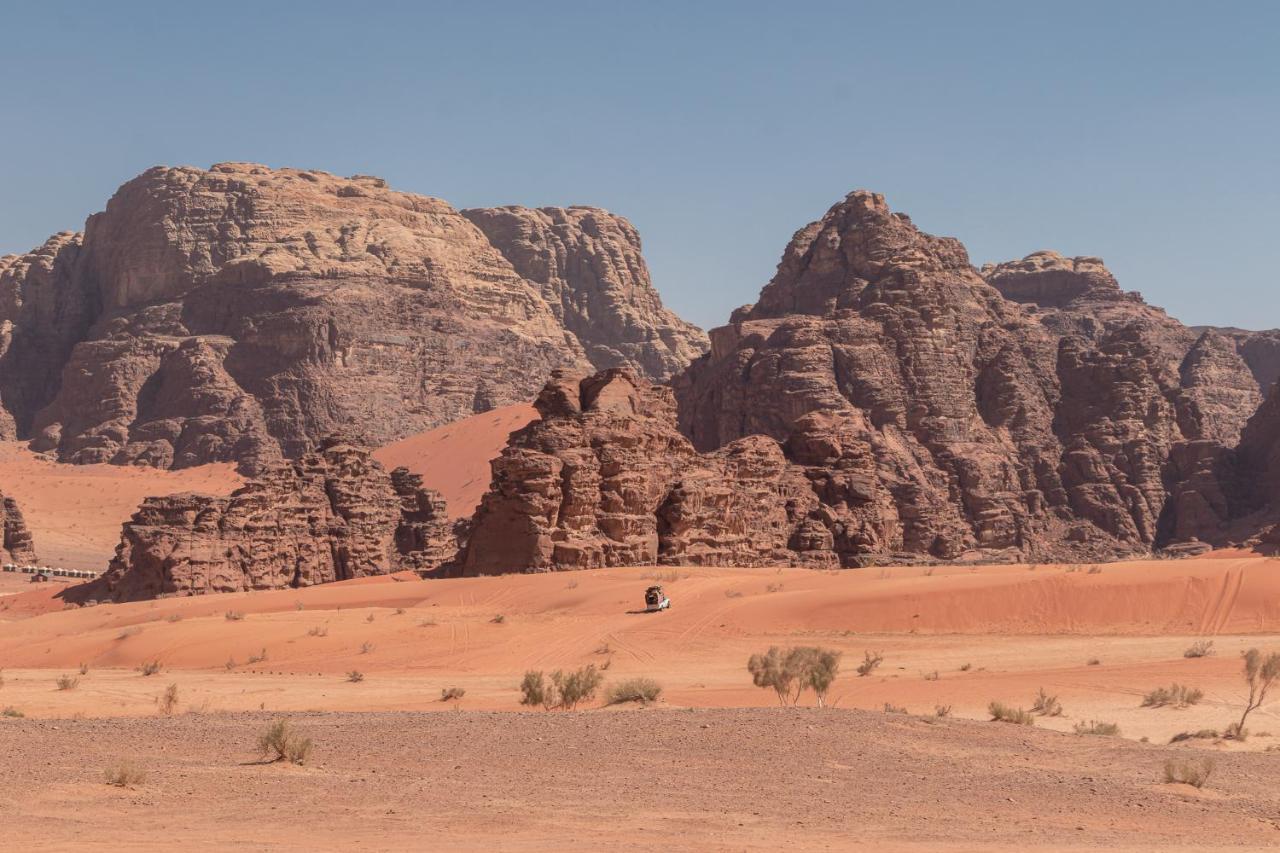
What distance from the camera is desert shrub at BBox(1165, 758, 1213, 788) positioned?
14156 millimetres

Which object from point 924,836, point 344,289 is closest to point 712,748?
point 924,836

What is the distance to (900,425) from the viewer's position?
70.4 metres

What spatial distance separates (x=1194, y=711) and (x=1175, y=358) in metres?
96.5

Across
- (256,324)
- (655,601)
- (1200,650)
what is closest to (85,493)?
(256,324)

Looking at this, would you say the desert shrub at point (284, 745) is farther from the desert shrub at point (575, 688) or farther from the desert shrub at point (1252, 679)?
the desert shrub at point (1252, 679)

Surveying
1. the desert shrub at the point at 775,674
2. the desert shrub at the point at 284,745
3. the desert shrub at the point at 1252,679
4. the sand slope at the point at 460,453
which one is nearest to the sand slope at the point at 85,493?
the sand slope at the point at 460,453

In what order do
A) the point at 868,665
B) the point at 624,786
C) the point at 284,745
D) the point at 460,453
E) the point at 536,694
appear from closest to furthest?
the point at 624,786 → the point at 284,745 → the point at 536,694 → the point at 868,665 → the point at 460,453

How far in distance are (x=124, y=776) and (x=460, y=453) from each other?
72.5 m

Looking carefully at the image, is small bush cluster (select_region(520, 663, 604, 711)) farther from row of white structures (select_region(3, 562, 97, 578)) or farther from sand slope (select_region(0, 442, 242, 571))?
sand slope (select_region(0, 442, 242, 571))

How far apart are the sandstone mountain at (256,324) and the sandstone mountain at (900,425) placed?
25.5 m

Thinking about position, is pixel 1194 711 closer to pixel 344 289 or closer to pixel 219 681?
pixel 219 681

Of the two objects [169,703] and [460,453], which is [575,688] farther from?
[460,453]

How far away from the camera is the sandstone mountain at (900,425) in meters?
46.2

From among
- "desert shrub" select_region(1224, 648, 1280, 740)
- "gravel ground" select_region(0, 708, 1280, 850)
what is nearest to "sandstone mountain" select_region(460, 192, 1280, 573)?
"desert shrub" select_region(1224, 648, 1280, 740)
